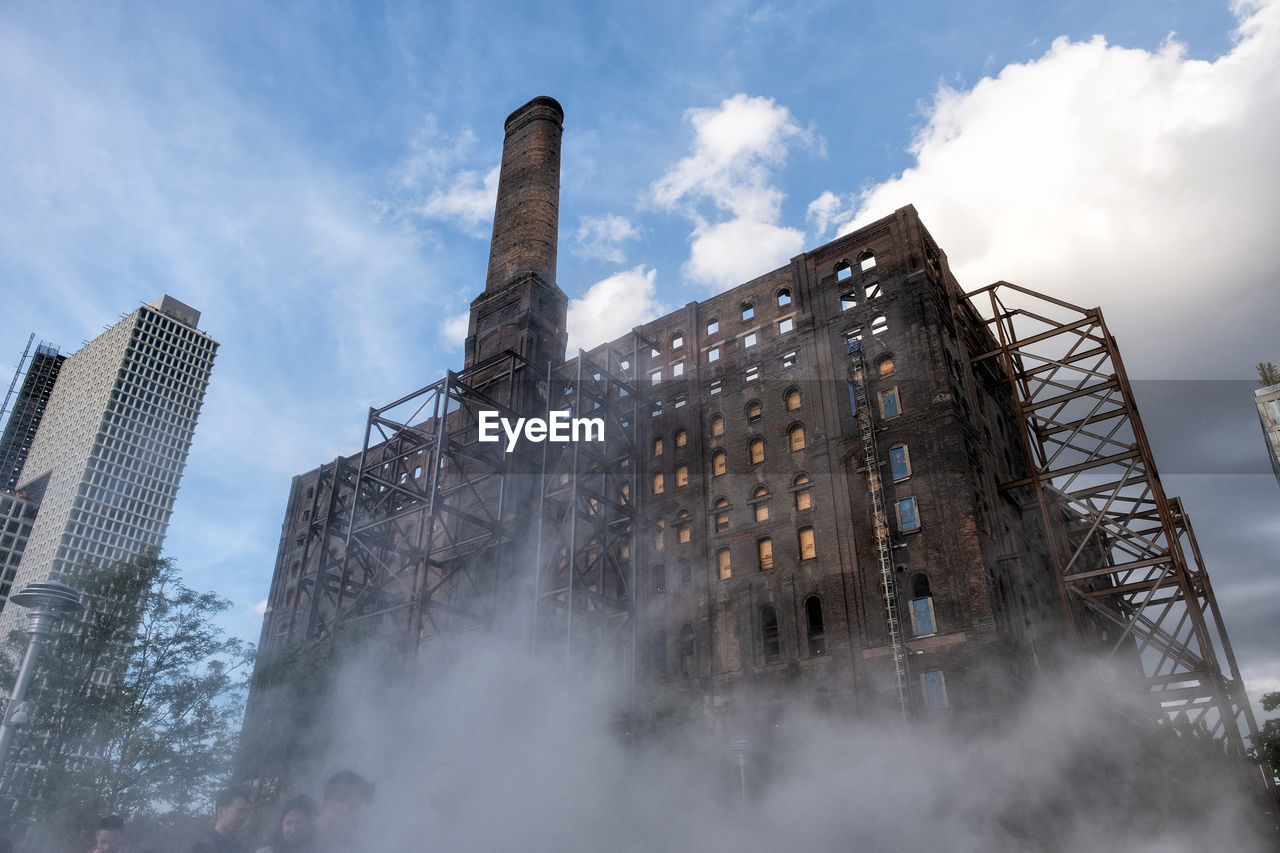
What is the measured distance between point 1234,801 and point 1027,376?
1326cm

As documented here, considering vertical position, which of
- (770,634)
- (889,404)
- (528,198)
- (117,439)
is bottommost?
(770,634)

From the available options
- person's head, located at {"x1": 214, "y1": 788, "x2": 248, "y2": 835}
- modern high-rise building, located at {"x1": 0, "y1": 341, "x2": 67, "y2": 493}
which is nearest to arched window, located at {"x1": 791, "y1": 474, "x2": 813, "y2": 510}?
person's head, located at {"x1": 214, "y1": 788, "x2": 248, "y2": 835}

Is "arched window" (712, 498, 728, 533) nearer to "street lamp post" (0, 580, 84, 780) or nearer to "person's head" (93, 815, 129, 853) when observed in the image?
"street lamp post" (0, 580, 84, 780)

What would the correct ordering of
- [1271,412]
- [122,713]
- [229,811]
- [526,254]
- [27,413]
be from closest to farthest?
[229,811] → [122,713] → [526,254] → [1271,412] → [27,413]

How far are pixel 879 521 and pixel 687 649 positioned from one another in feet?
23.8

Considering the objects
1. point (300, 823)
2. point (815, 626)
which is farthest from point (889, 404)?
point (300, 823)

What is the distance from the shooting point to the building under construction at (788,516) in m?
22.8

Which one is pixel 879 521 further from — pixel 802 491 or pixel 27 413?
pixel 27 413

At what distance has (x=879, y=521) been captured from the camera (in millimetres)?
23656

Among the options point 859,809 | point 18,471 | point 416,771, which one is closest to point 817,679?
point 859,809

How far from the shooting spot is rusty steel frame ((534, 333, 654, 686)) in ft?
84.7

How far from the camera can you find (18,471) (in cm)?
11650

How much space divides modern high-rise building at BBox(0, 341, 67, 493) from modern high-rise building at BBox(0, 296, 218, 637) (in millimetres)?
4652

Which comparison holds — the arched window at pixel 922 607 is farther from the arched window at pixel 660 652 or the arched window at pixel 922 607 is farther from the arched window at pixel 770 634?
the arched window at pixel 660 652
